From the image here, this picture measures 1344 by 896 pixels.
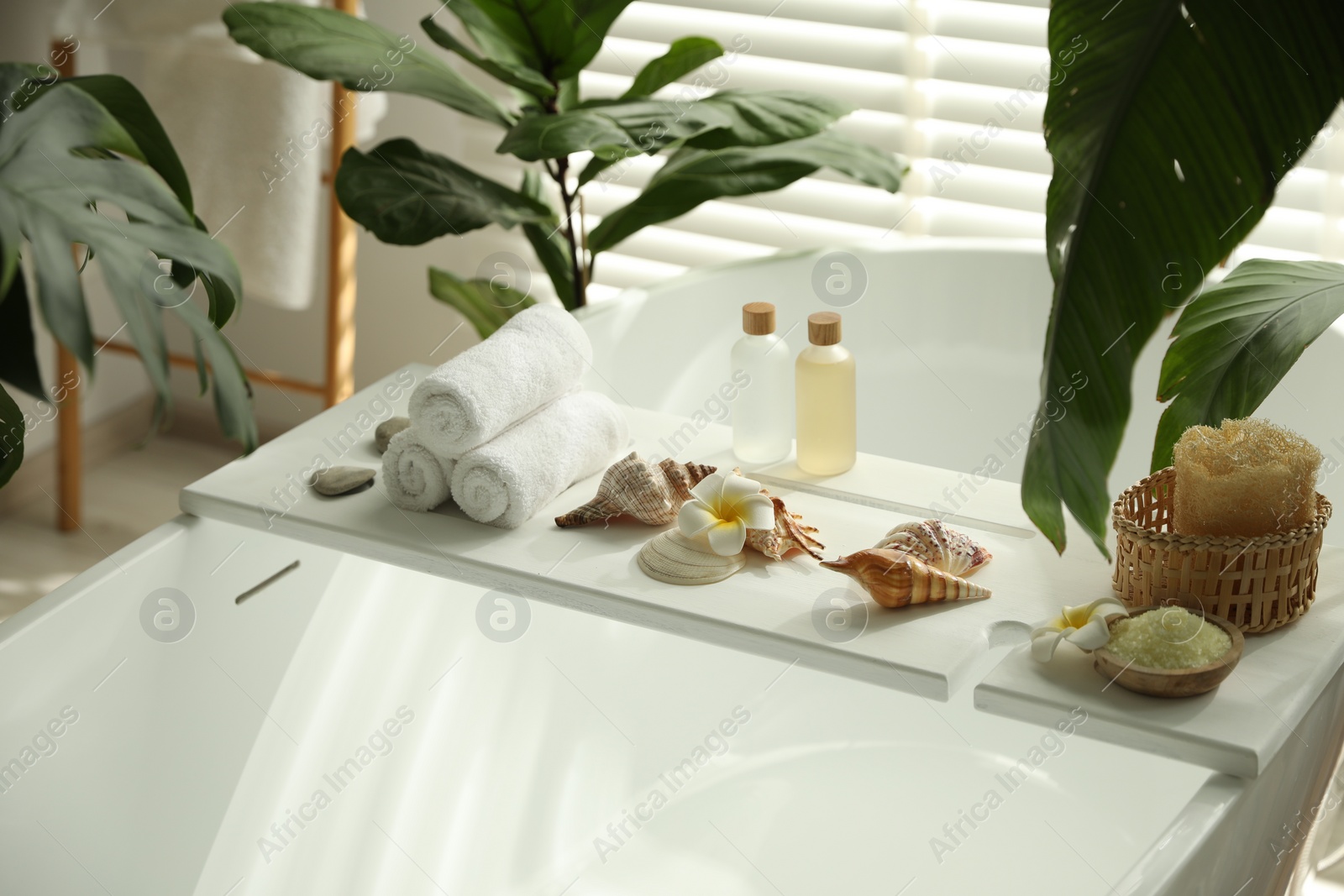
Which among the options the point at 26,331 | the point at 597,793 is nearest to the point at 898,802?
the point at 597,793

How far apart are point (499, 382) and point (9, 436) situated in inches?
15.7

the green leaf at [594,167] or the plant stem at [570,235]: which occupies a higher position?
the green leaf at [594,167]

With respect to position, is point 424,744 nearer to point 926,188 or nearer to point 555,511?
point 555,511

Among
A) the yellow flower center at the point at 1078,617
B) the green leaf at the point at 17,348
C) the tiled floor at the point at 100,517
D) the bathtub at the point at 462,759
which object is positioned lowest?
the tiled floor at the point at 100,517

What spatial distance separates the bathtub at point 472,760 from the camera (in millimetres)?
1141

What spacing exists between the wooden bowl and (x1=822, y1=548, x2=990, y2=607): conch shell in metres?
0.15

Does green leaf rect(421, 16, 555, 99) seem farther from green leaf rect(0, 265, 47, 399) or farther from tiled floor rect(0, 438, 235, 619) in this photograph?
tiled floor rect(0, 438, 235, 619)

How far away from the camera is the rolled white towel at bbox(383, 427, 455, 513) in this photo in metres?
1.19

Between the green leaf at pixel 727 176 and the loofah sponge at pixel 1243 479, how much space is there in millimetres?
747

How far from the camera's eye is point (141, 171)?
0.76 meters

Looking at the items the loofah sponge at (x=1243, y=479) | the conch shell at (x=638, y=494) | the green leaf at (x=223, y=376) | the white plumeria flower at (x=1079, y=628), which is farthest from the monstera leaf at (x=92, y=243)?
the loofah sponge at (x=1243, y=479)

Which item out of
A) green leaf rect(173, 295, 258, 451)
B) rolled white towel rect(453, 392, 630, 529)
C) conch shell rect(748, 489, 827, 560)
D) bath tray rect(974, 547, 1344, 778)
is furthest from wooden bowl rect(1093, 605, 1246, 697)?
green leaf rect(173, 295, 258, 451)

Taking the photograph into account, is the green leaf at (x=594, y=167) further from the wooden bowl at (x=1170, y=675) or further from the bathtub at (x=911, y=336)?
the wooden bowl at (x=1170, y=675)

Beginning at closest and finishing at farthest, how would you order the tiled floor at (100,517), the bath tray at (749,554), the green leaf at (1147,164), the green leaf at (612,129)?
the green leaf at (1147,164)
the bath tray at (749,554)
the green leaf at (612,129)
the tiled floor at (100,517)
